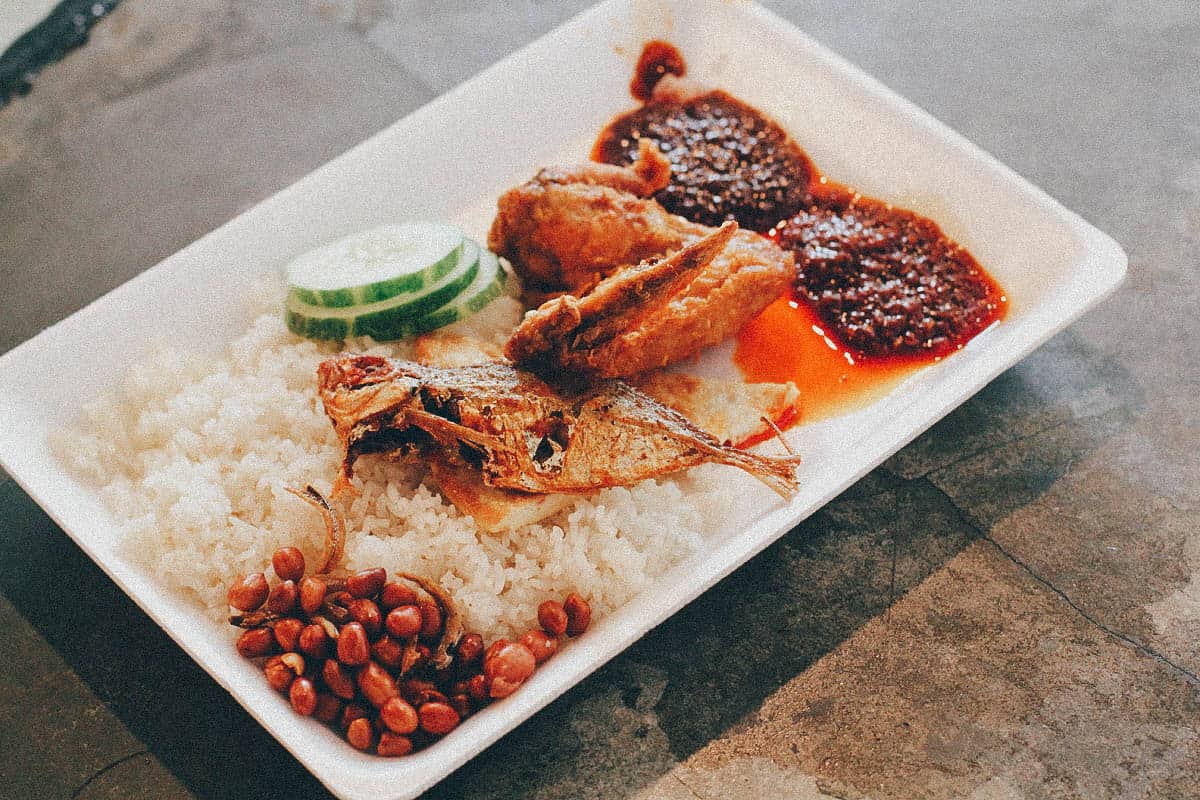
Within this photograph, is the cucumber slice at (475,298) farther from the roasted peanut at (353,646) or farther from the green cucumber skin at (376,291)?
the roasted peanut at (353,646)

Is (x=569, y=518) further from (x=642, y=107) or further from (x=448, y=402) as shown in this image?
(x=642, y=107)

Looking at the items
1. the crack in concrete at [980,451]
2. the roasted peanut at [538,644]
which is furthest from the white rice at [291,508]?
the crack in concrete at [980,451]

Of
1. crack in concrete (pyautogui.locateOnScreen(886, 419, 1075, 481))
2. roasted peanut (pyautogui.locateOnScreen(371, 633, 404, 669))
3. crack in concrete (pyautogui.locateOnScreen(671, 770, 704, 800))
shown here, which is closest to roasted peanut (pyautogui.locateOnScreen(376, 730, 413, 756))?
roasted peanut (pyautogui.locateOnScreen(371, 633, 404, 669))

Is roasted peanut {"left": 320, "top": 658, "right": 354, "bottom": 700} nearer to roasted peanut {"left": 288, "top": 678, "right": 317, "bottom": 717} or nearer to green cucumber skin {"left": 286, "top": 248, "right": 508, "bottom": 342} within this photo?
roasted peanut {"left": 288, "top": 678, "right": 317, "bottom": 717}

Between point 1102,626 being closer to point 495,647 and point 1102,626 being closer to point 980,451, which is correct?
point 980,451

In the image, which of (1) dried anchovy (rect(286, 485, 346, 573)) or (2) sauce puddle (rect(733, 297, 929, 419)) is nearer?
(1) dried anchovy (rect(286, 485, 346, 573))

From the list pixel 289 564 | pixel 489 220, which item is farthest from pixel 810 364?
pixel 289 564
